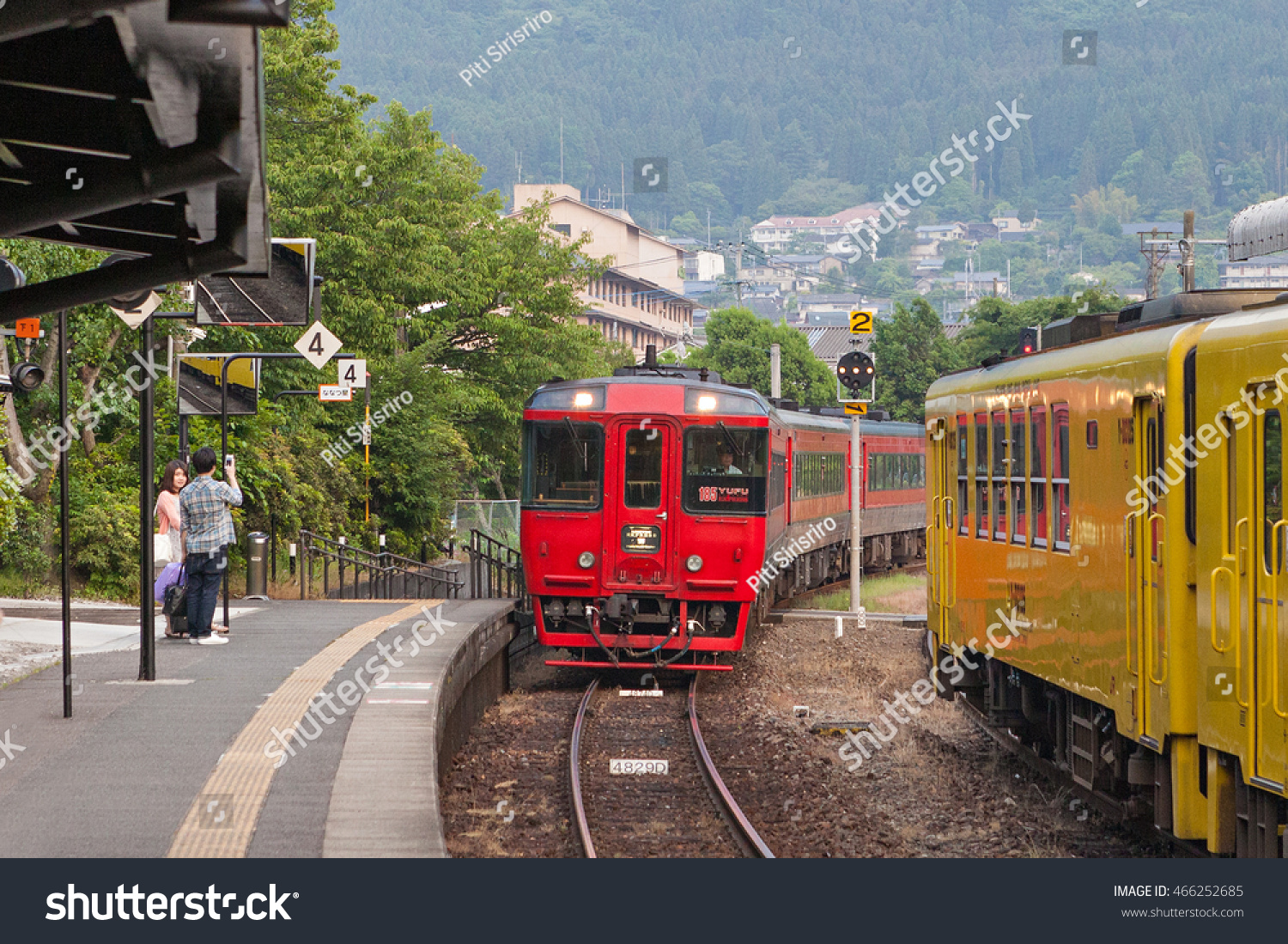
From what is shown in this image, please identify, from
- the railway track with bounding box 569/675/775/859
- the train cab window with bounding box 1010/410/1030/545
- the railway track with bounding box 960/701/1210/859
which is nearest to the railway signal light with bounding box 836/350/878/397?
the railway track with bounding box 569/675/775/859

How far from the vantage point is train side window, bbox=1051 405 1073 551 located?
9.02 metres

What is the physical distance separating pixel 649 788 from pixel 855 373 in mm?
8471

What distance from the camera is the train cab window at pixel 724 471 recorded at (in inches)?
622

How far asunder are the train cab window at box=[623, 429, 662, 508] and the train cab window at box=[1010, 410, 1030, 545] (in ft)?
19.0

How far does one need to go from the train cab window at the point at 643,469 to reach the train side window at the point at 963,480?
13.9ft

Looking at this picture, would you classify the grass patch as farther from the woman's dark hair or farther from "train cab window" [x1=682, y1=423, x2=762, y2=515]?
the woman's dark hair

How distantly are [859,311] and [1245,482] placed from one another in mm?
12170

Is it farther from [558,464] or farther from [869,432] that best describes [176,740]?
[869,432]

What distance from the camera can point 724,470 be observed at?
1590 centimetres

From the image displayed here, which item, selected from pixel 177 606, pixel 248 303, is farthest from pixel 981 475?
pixel 177 606

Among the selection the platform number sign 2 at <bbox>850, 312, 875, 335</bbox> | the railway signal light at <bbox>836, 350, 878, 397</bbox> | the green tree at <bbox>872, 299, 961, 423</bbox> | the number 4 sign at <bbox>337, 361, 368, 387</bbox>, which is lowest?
the railway signal light at <bbox>836, 350, 878, 397</bbox>

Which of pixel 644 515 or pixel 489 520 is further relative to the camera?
pixel 489 520

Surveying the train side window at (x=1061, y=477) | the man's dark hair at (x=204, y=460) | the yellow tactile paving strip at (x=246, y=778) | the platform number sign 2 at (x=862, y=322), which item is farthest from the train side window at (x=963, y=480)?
the platform number sign 2 at (x=862, y=322)

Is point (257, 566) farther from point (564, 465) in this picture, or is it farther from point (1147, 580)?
point (1147, 580)
